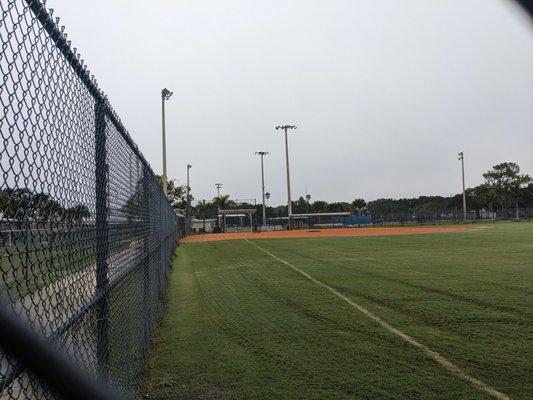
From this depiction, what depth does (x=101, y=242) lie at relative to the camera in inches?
147

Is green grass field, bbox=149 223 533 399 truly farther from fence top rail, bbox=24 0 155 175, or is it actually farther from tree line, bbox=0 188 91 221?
tree line, bbox=0 188 91 221

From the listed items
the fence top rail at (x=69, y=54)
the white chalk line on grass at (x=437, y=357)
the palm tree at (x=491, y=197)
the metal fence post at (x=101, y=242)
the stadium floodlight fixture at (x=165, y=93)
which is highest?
the stadium floodlight fixture at (x=165, y=93)

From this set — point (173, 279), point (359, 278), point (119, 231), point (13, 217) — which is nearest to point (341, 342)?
point (119, 231)

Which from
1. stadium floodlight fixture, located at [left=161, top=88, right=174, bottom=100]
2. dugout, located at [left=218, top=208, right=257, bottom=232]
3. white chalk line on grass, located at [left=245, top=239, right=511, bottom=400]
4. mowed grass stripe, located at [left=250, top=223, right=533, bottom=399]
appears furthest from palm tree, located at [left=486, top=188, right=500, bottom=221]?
white chalk line on grass, located at [left=245, top=239, right=511, bottom=400]

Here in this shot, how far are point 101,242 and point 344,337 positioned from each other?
180 inches

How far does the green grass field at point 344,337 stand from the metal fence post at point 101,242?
192 centimetres

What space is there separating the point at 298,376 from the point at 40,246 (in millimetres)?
4164

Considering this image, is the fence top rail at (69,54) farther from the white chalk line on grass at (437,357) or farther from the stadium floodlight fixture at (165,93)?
the stadium floodlight fixture at (165,93)

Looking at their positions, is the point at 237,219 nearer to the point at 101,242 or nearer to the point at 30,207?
the point at 101,242

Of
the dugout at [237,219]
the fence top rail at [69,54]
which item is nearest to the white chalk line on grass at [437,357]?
the fence top rail at [69,54]

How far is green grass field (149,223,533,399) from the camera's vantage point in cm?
551

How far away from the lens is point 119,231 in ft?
15.9

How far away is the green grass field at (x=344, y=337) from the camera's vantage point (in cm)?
551

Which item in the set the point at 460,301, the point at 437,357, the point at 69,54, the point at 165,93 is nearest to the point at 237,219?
the point at 165,93
